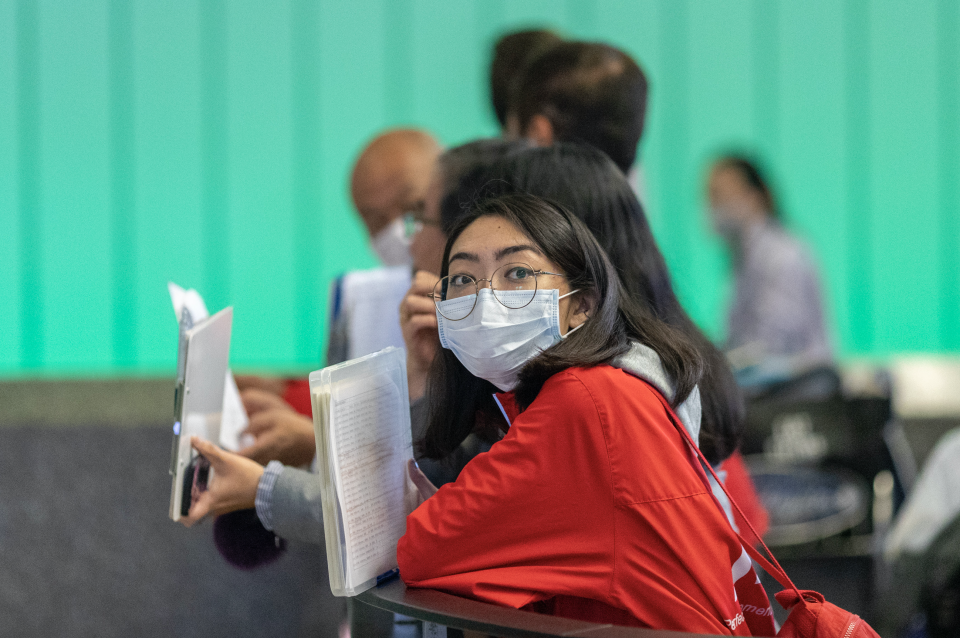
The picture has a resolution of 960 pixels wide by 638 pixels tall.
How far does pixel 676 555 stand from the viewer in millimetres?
1117

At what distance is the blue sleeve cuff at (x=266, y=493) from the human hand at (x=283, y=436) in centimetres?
23

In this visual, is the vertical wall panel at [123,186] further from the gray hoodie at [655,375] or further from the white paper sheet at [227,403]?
the gray hoodie at [655,375]

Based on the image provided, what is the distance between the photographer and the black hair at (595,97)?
6.26ft

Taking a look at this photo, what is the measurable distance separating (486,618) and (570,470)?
0.20 metres

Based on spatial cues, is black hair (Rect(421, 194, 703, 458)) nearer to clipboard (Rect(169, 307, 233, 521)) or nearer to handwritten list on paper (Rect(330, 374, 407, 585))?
handwritten list on paper (Rect(330, 374, 407, 585))

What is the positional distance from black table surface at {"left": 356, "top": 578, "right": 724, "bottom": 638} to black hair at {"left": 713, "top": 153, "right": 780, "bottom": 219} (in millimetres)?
3371

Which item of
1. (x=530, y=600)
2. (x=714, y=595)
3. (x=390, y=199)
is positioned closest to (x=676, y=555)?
(x=714, y=595)

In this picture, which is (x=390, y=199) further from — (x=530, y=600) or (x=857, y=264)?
(x=857, y=264)

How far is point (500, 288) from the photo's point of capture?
48.7 inches

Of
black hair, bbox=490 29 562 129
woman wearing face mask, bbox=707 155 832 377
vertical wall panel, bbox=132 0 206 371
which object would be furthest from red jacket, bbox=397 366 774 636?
vertical wall panel, bbox=132 0 206 371

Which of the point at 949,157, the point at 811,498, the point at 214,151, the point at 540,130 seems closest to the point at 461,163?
the point at 540,130

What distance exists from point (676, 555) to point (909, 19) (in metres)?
4.56

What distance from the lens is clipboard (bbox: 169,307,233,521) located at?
138 cm

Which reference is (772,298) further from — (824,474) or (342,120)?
(342,120)
